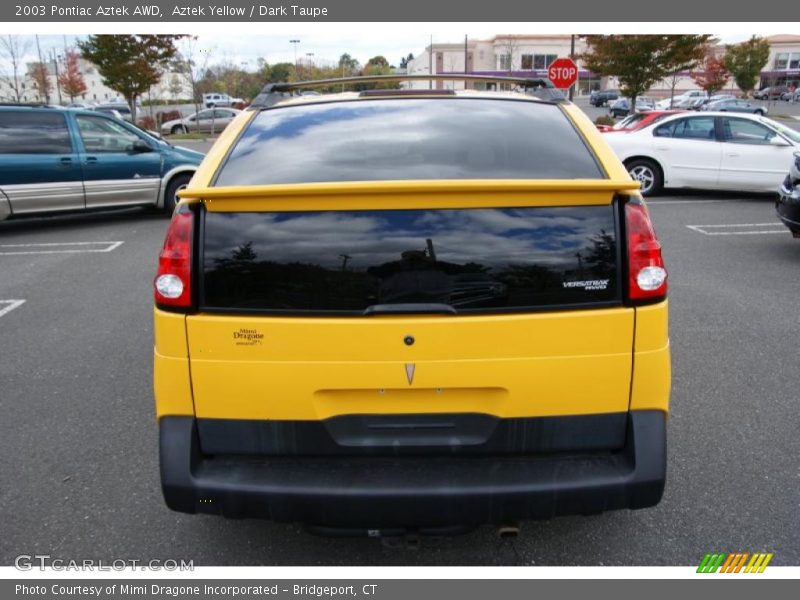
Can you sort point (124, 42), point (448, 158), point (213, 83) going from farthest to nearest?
point (213, 83)
point (124, 42)
point (448, 158)

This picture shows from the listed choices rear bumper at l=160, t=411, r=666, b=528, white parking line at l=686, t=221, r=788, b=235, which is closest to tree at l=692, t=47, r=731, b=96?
white parking line at l=686, t=221, r=788, b=235

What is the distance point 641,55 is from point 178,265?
24.0 meters

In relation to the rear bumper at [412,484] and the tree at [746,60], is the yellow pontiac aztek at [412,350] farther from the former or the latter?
the tree at [746,60]

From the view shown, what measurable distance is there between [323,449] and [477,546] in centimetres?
90

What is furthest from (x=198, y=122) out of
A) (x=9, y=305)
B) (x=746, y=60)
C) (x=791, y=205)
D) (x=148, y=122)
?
(x=746, y=60)

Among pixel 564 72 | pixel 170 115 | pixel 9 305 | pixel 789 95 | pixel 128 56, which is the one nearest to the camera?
pixel 9 305

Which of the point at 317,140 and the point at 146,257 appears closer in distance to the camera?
the point at 317,140

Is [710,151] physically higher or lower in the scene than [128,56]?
lower

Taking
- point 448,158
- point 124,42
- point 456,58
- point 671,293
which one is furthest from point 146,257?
point 456,58

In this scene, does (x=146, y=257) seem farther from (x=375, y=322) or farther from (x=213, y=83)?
(x=213, y=83)

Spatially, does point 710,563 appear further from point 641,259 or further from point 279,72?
point 279,72

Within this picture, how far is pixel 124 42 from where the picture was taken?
27.7m

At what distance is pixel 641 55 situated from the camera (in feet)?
75.3

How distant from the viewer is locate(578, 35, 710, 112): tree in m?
22.7
